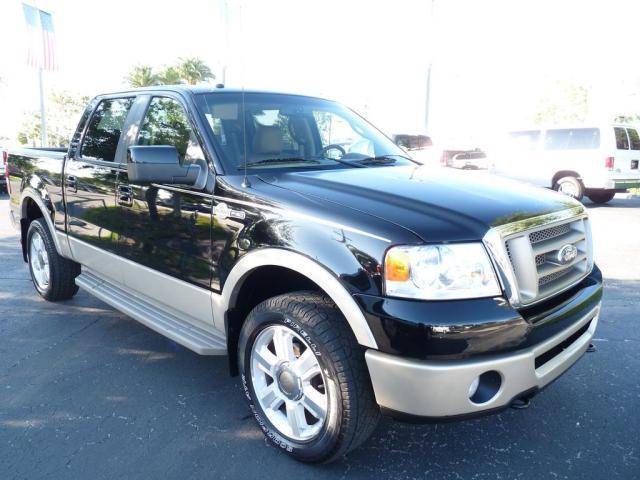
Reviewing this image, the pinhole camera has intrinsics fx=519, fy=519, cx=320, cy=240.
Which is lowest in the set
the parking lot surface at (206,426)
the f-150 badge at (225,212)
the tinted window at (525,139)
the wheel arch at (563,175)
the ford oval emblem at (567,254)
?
the parking lot surface at (206,426)

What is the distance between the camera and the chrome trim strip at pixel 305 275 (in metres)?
2.17

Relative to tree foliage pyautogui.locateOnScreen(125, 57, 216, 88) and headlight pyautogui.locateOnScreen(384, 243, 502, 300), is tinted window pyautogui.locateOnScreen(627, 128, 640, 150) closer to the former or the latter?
headlight pyautogui.locateOnScreen(384, 243, 502, 300)

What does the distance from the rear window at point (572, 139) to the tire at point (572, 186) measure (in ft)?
2.62

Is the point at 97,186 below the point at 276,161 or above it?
below

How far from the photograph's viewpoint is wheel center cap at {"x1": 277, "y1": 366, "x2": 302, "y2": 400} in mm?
2535

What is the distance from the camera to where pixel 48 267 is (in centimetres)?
482

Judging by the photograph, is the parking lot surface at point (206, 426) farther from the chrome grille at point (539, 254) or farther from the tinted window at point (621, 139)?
the tinted window at point (621, 139)

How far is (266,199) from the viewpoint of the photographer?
2.58m

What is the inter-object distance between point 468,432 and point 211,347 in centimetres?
149

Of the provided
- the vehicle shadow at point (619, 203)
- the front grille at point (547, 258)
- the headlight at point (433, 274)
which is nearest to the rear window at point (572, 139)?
the vehicle shadow at point (619, 203)

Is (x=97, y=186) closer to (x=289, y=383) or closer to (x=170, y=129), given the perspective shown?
(x=170, y=129)

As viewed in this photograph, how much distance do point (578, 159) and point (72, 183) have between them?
38.7 feet

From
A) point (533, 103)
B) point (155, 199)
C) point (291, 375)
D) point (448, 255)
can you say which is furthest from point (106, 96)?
point (533, 103)

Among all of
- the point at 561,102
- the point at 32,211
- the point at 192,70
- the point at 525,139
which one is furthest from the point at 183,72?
the point at 561,102
